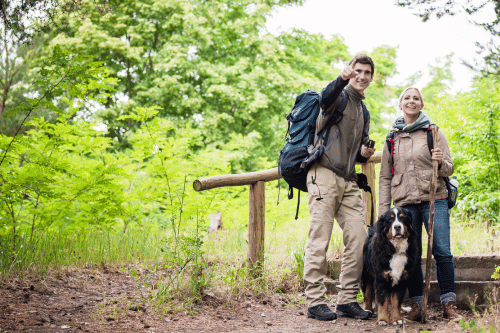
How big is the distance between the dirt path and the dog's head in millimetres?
707

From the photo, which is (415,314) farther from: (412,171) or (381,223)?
(412,171)

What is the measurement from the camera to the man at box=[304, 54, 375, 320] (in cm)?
352

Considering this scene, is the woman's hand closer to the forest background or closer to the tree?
the forest background

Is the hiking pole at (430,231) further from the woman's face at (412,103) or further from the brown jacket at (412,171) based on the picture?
the woman's face at (412,103)

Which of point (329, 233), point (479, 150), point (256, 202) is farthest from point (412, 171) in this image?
point (479, 150)

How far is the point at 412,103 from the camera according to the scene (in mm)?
3533

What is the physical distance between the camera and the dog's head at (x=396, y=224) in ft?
10.4

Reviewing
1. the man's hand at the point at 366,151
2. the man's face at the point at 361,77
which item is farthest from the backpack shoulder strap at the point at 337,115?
the man's hand at the point at 366,151

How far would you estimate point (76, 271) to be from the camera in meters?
4.94

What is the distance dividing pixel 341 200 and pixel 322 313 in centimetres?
99

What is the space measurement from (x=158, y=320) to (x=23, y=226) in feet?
9.40

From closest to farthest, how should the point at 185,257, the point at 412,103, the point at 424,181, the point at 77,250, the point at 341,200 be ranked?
1. the point at 424,181
2. the point at 412,103
3. the point at 341,200
4. the point at 185,257
5. the point at 77,250

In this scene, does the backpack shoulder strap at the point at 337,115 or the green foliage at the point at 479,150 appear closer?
the backpack shoulder strap at the point at 337,115

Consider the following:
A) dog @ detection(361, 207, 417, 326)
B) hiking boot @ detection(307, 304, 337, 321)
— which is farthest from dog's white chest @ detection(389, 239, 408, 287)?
hiking boot @ detection(307, 304, 337, 321)
